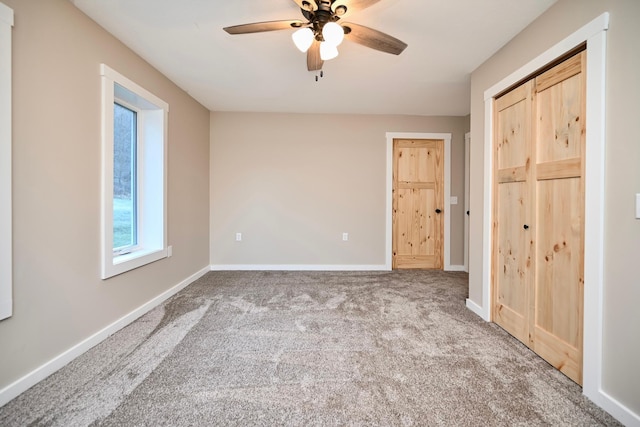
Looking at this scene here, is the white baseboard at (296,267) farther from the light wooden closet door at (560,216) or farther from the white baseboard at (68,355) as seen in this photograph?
the light wooden closet door at (560,216)

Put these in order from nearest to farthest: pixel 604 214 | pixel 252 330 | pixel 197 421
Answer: pixel 197 421
pixel 604 214
pixel 252 330

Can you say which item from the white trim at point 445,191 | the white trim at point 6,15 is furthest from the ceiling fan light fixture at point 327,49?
the white trim at point 445,191

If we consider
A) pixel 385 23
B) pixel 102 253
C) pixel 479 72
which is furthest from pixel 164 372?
pixel 479 72

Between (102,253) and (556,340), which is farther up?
(102,253)

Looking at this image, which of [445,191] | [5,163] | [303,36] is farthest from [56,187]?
[445,191]

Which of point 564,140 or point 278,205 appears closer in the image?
point 564,140

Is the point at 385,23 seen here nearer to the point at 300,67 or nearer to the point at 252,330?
the point at 300,67

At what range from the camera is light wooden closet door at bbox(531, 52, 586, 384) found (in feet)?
5.22

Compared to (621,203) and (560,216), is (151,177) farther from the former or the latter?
(621,203)

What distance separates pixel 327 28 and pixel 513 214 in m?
1.89

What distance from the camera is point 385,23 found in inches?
77.9

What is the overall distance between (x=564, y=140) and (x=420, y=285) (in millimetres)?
2243

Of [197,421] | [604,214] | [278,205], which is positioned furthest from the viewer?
[278,205]

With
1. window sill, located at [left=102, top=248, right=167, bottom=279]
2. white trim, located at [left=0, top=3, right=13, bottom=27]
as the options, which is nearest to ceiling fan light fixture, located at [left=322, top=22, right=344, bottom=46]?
white trim, located at [left=0, top=3, right=13, bottom=27]
